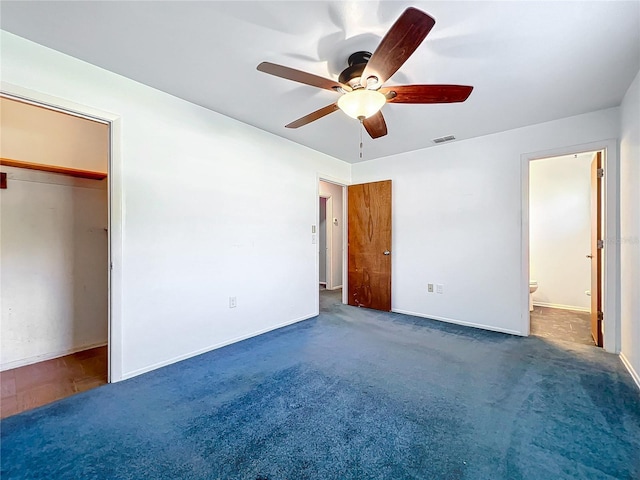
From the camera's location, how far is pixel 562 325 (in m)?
3.63

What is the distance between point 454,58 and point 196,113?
2278 millimetres

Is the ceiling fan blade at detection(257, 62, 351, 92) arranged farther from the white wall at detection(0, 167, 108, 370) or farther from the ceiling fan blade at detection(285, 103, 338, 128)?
the white wall at detection(0, 167, 108, 370)

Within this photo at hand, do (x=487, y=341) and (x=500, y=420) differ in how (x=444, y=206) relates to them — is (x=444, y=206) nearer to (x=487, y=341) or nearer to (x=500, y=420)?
(x=487, y=341)

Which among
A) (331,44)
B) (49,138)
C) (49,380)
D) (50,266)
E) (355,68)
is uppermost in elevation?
(331,44)

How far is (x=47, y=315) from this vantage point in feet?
8.86

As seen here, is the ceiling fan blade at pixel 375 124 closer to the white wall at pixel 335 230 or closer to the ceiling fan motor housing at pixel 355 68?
the ceiling fan motor housing at pixel 355 68

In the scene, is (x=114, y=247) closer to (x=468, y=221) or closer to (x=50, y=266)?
(x=50, y=266)

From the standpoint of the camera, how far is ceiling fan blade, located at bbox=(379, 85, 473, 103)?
175 cm

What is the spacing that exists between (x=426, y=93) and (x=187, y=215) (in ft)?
7.38

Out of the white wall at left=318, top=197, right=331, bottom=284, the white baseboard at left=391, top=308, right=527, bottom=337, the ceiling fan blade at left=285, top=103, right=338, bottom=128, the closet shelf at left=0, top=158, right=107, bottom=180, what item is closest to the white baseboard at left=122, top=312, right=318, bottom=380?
the white baseboard at left=391, top=308, right=527, bottom=337

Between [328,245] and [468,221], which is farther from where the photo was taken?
[328,245]

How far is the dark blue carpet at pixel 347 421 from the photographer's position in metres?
1.39

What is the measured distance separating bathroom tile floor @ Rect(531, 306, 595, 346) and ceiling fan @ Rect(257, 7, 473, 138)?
306 centimetres

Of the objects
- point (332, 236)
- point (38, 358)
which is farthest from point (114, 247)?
point (332, 236)
